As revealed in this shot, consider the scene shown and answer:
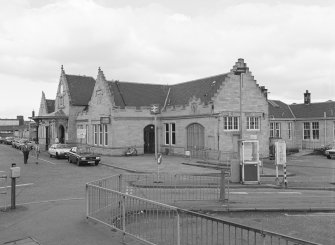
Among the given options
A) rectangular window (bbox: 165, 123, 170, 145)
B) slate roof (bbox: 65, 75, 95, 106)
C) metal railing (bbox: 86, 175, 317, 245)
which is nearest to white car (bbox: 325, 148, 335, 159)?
rectangular window (bbox: 165, 123, 170, 145)

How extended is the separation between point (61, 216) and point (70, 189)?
5741mm

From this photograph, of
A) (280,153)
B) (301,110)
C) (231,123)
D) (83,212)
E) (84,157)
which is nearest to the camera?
(83,212)

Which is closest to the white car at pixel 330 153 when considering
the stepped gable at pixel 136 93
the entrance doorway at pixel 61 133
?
the stepped gable at pixel 136 93

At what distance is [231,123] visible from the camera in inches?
1250

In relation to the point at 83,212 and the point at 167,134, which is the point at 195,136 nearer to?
the point at 167,134

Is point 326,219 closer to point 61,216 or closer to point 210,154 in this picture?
point 61,216

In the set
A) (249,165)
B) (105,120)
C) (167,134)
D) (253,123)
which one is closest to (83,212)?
(249,165)

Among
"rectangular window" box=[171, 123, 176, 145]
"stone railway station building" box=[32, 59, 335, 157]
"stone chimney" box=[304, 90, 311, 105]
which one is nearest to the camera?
"stone railway station building" box=[32, 59, 335, 157]

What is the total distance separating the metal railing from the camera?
24.6 ft

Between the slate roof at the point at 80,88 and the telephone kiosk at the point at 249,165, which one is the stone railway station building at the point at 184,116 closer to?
the slate roof at the point at 80,88

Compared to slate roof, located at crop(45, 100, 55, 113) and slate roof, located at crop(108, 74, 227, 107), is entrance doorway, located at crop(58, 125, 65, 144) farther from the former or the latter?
slate roof, located at crop(108, 74, 227, 107)

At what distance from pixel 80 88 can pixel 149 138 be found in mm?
15228

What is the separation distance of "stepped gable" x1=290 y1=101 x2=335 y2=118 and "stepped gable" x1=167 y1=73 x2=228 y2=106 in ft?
52.8

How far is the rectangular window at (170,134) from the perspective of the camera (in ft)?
120
